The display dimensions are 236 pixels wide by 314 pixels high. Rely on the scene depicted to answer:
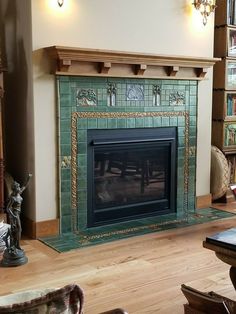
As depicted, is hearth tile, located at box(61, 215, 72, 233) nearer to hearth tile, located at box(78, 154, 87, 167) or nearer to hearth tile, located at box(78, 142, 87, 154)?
hearth tile, located at box(78, 154, 87, 167)

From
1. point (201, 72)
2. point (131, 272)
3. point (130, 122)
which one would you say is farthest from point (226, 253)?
point (201, 72)

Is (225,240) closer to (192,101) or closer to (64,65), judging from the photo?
(64,65)

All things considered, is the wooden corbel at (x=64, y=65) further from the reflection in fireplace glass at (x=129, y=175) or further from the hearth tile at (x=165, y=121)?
the hearth tile at (x=165, y=121)

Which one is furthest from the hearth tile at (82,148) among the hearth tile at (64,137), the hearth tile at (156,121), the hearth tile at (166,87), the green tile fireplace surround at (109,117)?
the hearth tile at (166,87)

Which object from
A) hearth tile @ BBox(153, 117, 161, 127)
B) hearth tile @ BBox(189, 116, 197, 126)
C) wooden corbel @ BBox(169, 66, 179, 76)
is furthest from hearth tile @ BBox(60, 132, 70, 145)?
hearth tile @ BBox(189, 116, 197, 126)

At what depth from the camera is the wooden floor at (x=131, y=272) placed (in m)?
2.73

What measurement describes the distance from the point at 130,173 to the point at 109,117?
2.09 feet

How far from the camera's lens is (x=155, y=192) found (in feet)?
15.2

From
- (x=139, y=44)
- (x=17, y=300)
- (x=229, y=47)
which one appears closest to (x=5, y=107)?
(x=139, y=44)

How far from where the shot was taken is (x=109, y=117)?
4.13 metres

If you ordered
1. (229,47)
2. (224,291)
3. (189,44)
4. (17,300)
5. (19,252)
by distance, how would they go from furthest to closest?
(229,47), (189,44), (19,252), (224,291), (17,300)

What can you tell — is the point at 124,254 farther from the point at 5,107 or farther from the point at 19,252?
the point at 5,107

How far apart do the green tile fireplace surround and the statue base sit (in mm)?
708

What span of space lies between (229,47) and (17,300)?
14.3 ft
